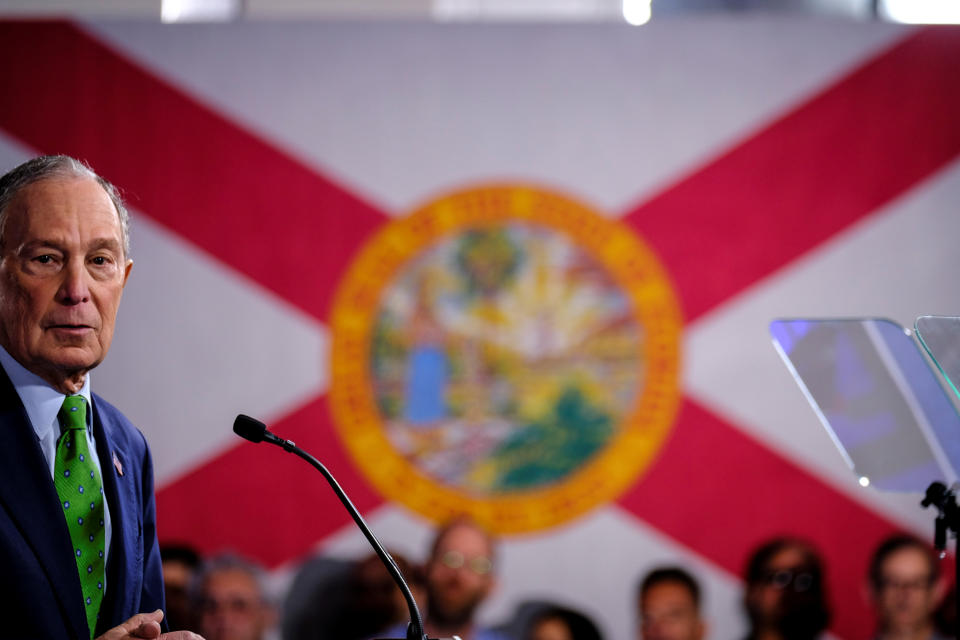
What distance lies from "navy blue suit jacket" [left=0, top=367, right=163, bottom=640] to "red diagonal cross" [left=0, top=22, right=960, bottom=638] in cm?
215

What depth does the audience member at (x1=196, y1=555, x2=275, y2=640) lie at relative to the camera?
3.55m

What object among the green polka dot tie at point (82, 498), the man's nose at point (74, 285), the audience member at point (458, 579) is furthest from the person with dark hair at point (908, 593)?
the man's nose at point (74, 285)

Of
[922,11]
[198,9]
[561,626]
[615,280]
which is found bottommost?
A: [561,626]

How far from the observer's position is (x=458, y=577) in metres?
3.55

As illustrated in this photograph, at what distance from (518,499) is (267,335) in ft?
3.48

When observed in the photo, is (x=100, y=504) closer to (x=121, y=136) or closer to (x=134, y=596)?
(x=134, y=596)

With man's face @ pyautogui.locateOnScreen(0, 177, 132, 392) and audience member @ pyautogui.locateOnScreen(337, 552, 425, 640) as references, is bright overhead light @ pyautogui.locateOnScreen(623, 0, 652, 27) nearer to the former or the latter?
audience member @ pyautogui.locateOnScreen(337, 552, 425, 640)

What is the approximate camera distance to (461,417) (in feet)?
11.8

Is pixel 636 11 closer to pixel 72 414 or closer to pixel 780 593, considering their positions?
pixel 780 593

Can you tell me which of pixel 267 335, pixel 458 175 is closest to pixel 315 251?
pixel 267 335

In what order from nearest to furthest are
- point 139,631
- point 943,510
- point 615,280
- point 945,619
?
1. point 139,631
2. point 943,510
3. point 945,619
4. point 615,280

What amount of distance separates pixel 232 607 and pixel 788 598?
192cm

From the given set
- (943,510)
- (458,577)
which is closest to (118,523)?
(943,510)

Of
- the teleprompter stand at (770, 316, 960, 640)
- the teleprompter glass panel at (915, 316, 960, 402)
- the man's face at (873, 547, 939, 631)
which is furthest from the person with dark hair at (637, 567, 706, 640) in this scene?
the teleprompter glass panel at (915, 316, 960, 402)
